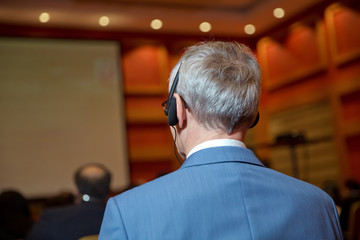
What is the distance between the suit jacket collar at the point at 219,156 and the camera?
1.03 meters

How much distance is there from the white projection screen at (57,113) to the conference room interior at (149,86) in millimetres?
18

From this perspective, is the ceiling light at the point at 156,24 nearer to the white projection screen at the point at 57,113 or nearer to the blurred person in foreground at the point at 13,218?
the white projection screen at the point at 57,113

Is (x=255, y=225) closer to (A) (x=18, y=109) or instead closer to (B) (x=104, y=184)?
(B) (x=104, y=184)

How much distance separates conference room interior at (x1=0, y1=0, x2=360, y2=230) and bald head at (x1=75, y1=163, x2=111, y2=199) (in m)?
4.42

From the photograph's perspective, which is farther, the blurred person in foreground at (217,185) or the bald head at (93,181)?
the bald head at (93,181)

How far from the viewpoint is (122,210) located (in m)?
0.94

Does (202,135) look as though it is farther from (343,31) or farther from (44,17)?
(343,31)

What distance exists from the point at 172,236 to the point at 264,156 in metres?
8.81

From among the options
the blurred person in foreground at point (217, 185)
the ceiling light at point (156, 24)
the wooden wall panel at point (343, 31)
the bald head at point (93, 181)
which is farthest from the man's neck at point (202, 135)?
the ceiling light at point (156, 24)

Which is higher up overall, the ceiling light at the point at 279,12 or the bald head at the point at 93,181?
the ceiling light at the point at 279,12

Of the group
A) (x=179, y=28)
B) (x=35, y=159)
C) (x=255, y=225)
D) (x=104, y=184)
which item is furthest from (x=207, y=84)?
(x=179, y=28)

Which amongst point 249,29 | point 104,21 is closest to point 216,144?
point 104,21

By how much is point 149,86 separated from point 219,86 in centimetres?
806

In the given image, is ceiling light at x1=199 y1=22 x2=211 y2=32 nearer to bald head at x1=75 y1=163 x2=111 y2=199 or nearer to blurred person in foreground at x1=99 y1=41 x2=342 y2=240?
bald head at x1=75 y1=163 x2=111 y2=199
